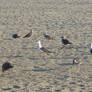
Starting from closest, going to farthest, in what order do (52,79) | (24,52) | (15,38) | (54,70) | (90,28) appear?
(52,79), (54,70), (24,52), (15,38), (90,28)

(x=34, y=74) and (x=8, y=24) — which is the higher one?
(x=8, y=24)

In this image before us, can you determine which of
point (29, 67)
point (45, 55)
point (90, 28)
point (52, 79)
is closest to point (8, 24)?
point (90, 28)

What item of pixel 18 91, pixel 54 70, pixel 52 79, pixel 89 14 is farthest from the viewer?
pixel 89 14

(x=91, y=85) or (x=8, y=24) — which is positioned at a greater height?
(x=8, y=24)

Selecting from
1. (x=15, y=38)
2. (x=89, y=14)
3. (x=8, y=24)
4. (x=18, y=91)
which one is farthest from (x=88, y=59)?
(x=89, y=14)

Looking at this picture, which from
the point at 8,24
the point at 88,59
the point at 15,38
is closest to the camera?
the point at 88,59

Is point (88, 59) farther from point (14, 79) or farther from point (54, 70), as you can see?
point (14, 79)

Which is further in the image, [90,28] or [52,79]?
[90,28]

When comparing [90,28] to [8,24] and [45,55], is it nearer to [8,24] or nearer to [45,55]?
[8,24]

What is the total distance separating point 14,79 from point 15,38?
21.1 feet

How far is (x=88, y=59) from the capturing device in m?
12.0

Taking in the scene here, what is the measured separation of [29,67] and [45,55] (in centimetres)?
170

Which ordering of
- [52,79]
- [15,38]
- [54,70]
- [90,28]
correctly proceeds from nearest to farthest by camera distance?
[52,79], [54,70], [15,38], [90,28]

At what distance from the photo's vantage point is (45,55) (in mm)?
12617
